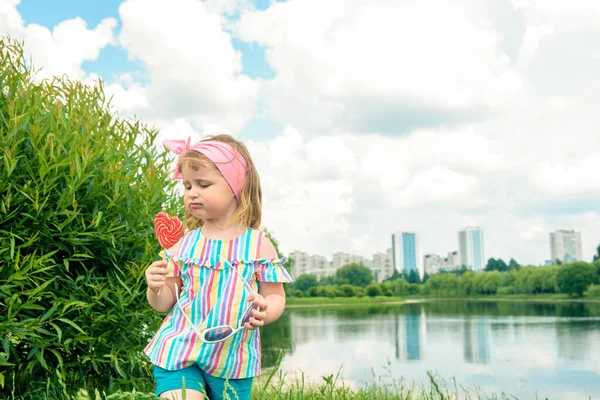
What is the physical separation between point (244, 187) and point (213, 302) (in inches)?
25.5

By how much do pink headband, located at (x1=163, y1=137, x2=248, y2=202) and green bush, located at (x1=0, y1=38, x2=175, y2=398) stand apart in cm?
140

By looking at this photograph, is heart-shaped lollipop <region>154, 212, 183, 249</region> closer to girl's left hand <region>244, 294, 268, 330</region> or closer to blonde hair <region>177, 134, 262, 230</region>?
blonde hair <region>177, 134, 262, 230</region>

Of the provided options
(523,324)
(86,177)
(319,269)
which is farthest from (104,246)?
(319,269)

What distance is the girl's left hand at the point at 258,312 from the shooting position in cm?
259

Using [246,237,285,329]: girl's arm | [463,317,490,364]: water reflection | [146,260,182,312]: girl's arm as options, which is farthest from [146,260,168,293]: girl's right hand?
[463,317,490,364]: water reflection

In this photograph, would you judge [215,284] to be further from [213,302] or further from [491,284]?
[491,284]

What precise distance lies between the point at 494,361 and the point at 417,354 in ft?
12.1

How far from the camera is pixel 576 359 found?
79.7 ft

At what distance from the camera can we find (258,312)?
2.60 meters

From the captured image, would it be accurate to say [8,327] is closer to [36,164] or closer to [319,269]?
[36,164]

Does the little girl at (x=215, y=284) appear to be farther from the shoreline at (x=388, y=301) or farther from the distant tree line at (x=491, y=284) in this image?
the distant tree line at (x=491, y=284)

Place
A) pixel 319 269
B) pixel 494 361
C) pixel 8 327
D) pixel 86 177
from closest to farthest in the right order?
pixel 8 327
pixel 86 177
pixel 494 361
pixel 319 269

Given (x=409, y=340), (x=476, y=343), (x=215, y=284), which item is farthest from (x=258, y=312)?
(x=409, y=340)

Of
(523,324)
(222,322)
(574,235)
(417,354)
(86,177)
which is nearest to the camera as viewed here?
(222,322)
